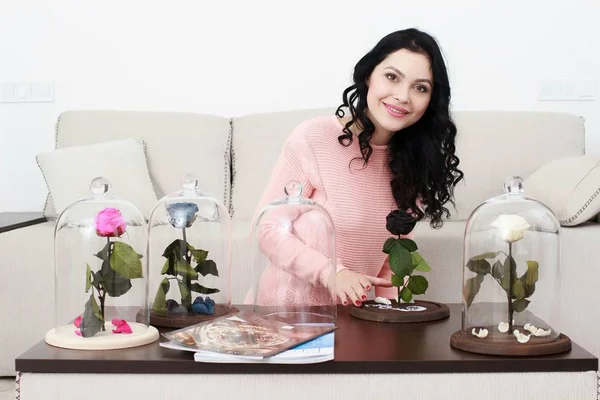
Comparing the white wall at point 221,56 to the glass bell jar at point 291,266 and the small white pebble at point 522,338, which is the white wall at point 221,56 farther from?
the small white pebble at point 522,338

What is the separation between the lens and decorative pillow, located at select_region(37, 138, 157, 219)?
2.79 meters

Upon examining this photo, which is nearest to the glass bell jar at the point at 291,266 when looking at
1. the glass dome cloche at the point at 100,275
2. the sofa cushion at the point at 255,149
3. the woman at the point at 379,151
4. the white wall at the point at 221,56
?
the glass dome cloche at the point at 100,275

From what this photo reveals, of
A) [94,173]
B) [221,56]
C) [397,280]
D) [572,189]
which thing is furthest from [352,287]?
[221,56]

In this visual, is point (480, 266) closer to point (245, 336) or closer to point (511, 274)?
point (511, 274)

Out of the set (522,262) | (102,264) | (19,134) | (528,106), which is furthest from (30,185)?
(522,262)

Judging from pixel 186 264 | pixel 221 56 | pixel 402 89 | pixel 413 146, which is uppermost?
pixel 221 56

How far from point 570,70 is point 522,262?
2.29 metres

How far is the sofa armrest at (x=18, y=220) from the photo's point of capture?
102 inches

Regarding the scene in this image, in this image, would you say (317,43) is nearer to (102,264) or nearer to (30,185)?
(30,185)

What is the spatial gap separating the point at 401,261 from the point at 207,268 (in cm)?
34

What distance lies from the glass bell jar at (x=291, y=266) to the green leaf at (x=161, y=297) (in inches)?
6.1

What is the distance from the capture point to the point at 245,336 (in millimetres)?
1203

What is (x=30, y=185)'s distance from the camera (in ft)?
11.3

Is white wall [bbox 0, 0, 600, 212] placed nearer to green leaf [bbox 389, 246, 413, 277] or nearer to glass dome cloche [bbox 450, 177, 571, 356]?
green leaf [bbox 389, 246, 413, 277]
